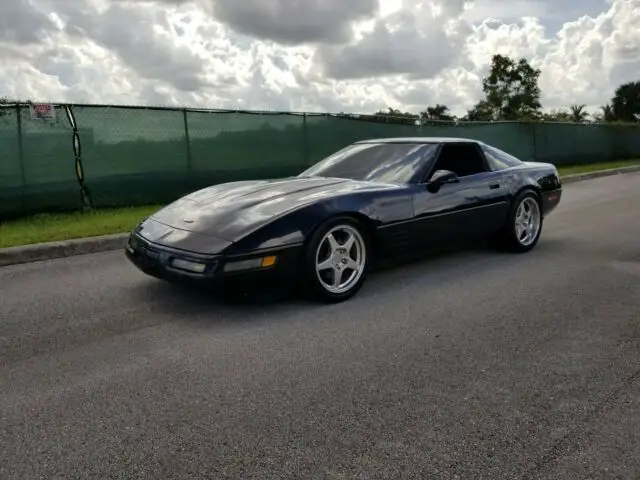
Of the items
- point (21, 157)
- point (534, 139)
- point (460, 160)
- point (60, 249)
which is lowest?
point (60, 249)

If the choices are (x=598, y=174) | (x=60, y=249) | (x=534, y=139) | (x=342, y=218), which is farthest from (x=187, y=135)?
(x=534, y=139)

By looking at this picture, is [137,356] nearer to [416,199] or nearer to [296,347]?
[296,347]

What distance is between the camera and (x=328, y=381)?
2.84 m

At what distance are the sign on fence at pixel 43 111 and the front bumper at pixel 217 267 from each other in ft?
16.6

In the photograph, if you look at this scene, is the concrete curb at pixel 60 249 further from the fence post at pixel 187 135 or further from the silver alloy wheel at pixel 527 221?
the silver alloy wheel at pixel 527 221

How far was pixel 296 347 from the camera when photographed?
329cm

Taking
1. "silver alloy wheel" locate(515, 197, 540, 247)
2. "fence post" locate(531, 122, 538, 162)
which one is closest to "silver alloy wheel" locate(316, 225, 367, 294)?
"silver alloy wheel" locate(515, 197, 540, 247)

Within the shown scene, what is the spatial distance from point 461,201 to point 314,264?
1788 millimetres

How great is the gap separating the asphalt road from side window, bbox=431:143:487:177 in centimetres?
105

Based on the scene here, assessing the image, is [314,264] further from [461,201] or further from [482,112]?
[482,112]

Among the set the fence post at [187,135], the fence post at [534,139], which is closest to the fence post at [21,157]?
the fence post at [187,135]

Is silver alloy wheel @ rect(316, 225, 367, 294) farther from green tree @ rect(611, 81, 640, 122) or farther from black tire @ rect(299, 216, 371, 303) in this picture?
green tree @ rect(611, 81, 640, 122)

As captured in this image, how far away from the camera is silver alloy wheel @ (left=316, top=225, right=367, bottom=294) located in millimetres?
4082

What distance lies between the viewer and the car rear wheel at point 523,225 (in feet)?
18.5
